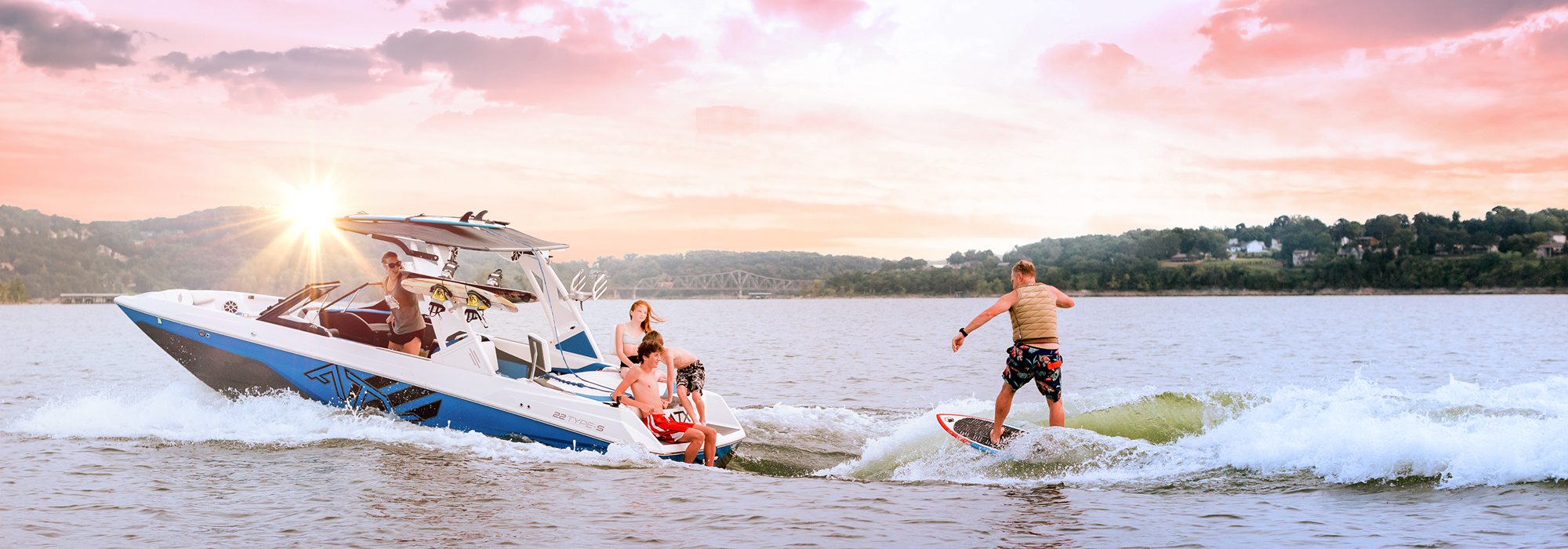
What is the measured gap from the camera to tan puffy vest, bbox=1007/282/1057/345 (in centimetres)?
1127

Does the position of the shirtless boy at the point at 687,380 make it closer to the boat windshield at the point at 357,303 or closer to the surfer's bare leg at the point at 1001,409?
the surfer's bare leg at the point at 1001,409

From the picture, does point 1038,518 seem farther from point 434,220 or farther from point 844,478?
point 434,220

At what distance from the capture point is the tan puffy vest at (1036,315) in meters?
11.3

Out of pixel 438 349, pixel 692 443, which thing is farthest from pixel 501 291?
pixel 692 443

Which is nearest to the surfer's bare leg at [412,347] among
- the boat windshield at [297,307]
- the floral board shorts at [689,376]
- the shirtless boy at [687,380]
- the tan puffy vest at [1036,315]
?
the boat windshield at [297,307]

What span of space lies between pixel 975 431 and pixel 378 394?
274 inches

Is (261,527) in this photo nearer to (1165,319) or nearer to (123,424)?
(123,424)

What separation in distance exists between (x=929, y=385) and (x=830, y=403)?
5435mm

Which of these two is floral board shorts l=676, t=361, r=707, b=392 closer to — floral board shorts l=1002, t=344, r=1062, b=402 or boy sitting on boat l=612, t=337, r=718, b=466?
boy sitting on boat l=612, t=337, r=718, b=466

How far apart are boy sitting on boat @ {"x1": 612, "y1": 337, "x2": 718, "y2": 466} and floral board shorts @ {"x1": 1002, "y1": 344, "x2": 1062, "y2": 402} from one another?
3.22 m

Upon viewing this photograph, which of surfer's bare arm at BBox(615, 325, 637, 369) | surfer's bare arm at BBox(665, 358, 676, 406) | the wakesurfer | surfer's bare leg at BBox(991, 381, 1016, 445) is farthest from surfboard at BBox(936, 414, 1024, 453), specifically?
surfer's bare arm at BBox(615, 325, 637, 369)

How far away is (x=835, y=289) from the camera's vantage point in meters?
169

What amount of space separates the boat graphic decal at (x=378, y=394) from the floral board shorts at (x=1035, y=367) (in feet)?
21.2

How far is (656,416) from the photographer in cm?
1179
